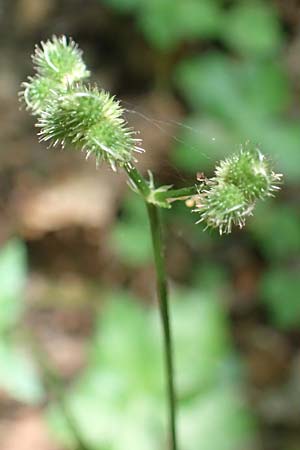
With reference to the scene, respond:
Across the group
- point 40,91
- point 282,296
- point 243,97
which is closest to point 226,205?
point 40,91

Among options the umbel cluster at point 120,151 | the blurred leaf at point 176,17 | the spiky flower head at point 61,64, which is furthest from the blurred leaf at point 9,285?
the blurred leaf at point 176,17

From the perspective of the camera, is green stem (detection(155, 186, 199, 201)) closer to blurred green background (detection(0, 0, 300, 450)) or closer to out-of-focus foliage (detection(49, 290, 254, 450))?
blurred green background (detection(0, 0, 300, 450))

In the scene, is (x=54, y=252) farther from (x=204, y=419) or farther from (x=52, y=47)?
A: (x=52, y=47)

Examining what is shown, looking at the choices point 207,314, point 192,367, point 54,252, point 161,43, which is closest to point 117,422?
point 192,367

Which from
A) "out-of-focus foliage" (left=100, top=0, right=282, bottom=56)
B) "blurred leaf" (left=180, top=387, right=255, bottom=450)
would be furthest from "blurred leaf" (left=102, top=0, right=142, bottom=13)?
"blurred leaf" (left=180, top=387, right=255, bottom=450)

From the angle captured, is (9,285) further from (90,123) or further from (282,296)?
(282,296)

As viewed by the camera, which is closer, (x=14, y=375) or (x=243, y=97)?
(x=14, y=375)
